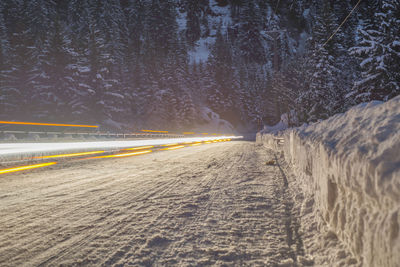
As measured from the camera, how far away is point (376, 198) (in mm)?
1373

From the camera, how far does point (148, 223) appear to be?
3.09 m

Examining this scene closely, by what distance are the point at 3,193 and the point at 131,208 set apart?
2958 millimetres

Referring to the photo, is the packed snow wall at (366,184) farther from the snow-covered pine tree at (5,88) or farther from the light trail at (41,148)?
the snow-covered pine tree at (5,88)

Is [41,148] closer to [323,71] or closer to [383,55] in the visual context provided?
[383,55]

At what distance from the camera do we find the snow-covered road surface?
2301 millimetres

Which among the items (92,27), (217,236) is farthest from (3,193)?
(92,27)

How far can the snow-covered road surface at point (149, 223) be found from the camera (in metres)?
2.30

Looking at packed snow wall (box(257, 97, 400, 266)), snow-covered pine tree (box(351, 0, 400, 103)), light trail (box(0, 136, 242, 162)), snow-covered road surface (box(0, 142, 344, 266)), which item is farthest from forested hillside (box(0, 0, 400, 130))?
packed snow wall (box(257, 97, 400, 266))

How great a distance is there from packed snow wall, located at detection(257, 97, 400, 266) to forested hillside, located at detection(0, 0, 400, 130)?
17575 millimetres

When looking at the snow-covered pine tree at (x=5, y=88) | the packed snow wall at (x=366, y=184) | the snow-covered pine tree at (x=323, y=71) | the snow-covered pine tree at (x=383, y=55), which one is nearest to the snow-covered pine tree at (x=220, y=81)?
the snow-covered pine tree at (x=323, y=71)

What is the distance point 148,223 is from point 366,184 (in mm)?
2524

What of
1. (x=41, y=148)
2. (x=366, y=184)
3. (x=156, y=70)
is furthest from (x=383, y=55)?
(x=156, y=70)

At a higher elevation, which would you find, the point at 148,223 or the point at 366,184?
the point at 366,184

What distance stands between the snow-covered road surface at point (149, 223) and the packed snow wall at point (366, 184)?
0.64m
